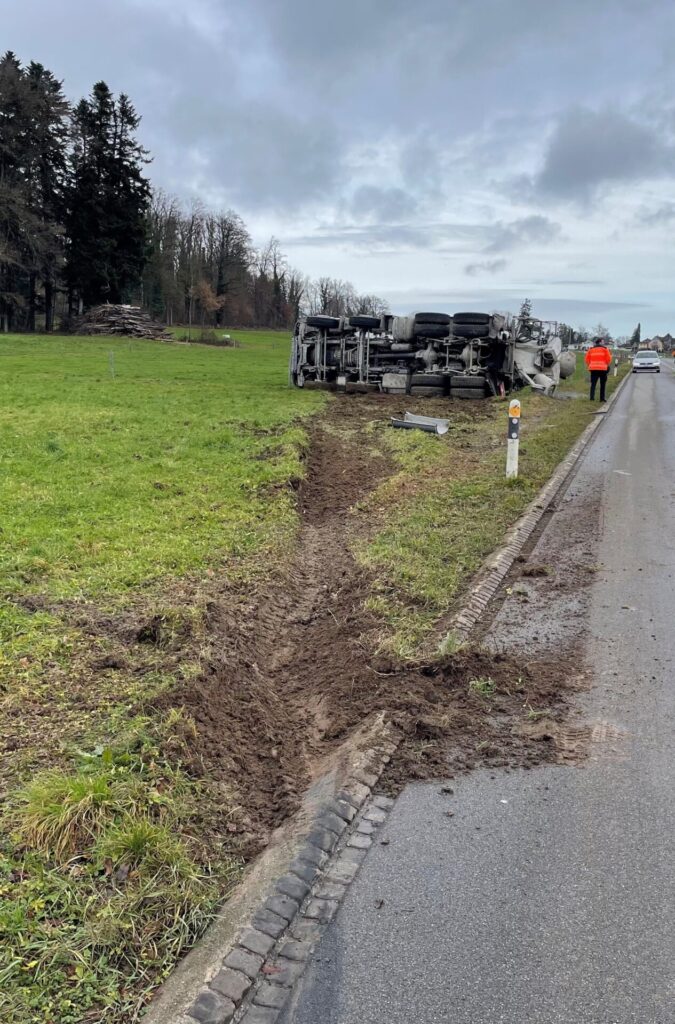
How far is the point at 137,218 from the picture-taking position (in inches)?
2234

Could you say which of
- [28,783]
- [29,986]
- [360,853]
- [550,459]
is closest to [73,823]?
[28,783]

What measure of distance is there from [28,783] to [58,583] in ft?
8.84

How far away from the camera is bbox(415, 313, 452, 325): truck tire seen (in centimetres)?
2114

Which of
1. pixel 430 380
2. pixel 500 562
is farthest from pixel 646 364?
pixel 500 562

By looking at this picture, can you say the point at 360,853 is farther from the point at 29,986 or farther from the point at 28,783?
the point at 28,783

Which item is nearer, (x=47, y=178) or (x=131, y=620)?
(x=131, y=620)

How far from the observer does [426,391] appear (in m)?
21.7

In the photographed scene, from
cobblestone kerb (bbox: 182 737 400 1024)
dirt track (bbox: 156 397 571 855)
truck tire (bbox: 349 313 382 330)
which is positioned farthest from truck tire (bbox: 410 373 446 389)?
cobblestone kerb (bbox: 182 737 400 1024)

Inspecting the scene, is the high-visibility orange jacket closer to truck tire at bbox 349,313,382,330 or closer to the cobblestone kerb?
truck tire at bbox 349,313,382,330

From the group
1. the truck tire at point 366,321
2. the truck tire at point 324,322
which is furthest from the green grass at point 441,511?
the truck tire at point 324,322

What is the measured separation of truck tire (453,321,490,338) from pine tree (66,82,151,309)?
4148 centimetres

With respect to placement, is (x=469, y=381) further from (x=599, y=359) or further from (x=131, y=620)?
(x=131, y=620)

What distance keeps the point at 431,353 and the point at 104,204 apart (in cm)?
4349

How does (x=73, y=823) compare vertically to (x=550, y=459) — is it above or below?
below
